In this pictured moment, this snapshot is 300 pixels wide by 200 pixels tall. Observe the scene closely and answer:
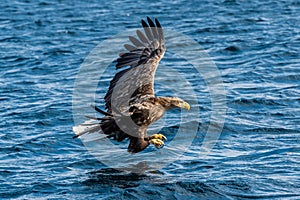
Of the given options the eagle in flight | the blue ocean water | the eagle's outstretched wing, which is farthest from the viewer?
the eagle's outstretched wing

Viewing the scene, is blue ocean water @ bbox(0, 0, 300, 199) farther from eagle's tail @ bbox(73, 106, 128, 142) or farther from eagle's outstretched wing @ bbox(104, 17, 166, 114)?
eagle's outstretched wing @ bbox(104, 17, 166, 114)

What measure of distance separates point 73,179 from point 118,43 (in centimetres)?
804

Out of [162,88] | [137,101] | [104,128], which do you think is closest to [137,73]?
[137,101]

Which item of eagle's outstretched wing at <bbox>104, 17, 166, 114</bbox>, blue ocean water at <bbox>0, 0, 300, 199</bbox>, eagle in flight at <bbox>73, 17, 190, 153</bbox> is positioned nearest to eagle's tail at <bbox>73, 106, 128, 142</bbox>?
eagle in flight at <bbox>73, 17, 190, 153</bbox>

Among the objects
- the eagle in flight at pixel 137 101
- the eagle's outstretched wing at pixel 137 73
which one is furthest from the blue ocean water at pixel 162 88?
the eagle's outstretched wing at pixel 137 73

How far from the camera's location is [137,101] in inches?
350

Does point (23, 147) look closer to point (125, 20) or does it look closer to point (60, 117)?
point (60, 117)

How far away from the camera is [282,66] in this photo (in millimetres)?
14016

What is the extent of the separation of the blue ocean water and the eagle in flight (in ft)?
1.81

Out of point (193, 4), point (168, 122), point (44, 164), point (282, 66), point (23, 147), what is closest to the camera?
point (44, 164)

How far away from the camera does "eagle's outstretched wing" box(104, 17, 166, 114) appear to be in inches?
357

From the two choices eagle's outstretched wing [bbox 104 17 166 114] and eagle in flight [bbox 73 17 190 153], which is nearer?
eagle in flight [bbox 73 17 190 153]

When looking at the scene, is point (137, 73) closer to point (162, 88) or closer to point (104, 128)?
point (104, 128)

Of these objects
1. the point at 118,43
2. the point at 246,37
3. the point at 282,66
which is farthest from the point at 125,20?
the point at 282,66
